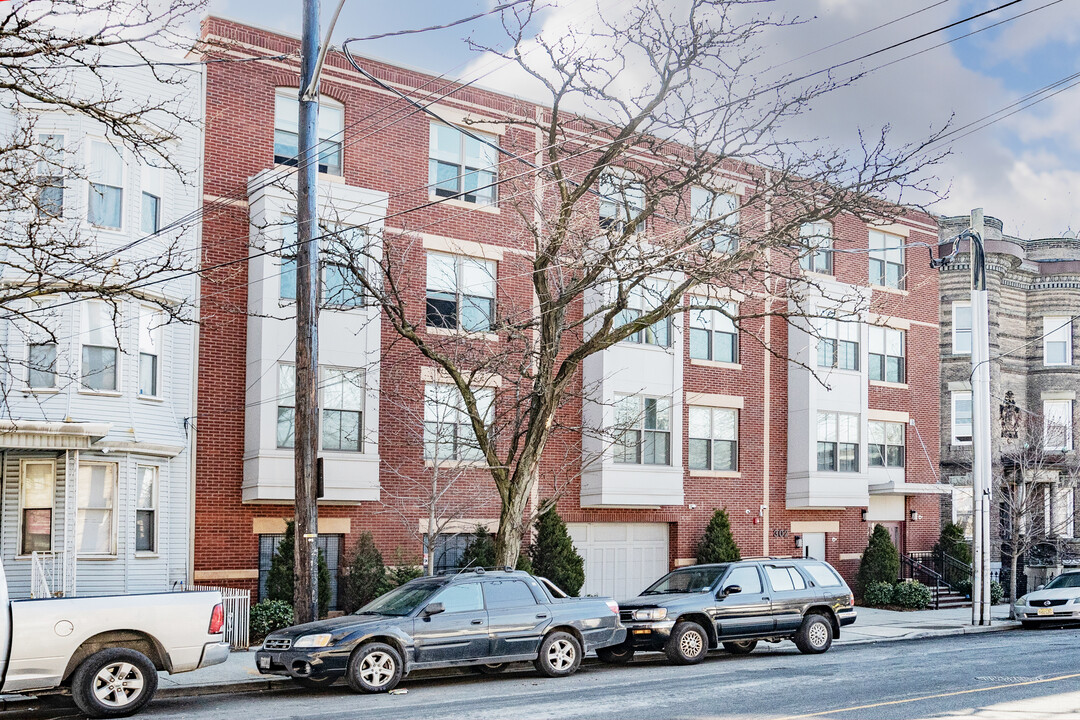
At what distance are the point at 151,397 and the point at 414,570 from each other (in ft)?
19.5

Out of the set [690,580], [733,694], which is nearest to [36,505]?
[690,580]

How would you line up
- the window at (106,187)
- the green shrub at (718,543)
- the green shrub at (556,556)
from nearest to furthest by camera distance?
the window at (106,187) < the green shrub at (556,556) < the green shrub at (718,543)

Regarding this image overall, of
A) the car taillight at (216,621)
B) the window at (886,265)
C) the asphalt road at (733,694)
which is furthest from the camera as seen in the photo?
the window at (886,265)

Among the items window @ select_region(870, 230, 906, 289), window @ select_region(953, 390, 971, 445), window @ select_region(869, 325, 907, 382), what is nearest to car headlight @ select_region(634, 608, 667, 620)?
window @ select_region(869, 325, 907, 382)

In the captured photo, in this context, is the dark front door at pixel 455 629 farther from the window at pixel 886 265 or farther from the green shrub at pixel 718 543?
the window at pixel 886 265

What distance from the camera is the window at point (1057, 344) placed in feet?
125

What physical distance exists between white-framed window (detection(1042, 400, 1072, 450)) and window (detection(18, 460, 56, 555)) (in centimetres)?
2770

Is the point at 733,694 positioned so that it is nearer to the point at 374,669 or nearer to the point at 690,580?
the point at 374,669

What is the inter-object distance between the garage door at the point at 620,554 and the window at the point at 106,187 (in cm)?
1205

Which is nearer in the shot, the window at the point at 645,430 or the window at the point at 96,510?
the window at the point at 96,510

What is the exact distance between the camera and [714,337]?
96.0 feet

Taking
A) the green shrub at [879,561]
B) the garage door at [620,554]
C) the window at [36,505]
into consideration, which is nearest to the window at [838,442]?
the green shrub at [879,561]

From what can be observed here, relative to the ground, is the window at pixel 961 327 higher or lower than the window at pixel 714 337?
higher

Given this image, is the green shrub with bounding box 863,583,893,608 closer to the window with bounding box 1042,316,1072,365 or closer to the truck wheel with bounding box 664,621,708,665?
the window with bounding box 1042,316,1072,365
